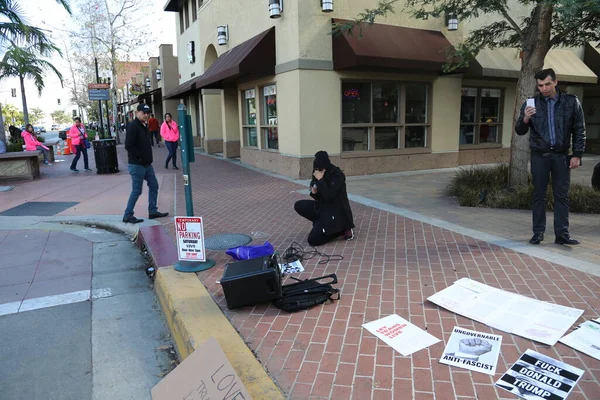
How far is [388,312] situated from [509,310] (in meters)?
0.98

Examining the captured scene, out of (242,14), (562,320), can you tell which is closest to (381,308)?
(562,320)

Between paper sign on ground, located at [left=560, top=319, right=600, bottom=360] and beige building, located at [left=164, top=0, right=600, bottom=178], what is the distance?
323 inches

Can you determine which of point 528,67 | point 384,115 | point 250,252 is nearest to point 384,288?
point 250,252

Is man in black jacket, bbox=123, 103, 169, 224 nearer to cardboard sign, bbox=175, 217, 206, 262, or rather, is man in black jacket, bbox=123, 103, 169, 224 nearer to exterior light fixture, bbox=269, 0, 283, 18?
cardboard sign, bbox=175, 217, 206, 262

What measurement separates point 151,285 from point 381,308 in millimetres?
2731

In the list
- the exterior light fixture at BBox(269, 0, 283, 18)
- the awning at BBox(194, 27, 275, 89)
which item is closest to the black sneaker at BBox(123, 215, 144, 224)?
the awning at BBox(194, 27, 275, 89)

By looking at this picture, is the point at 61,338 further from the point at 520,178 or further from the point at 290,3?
the point at 290,3

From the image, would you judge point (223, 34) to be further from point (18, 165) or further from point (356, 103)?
point (18, 165)

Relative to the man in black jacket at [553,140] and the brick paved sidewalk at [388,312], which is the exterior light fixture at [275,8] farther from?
the man in black jacket at [553,140]

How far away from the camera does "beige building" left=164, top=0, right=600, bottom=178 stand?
35.8 ft

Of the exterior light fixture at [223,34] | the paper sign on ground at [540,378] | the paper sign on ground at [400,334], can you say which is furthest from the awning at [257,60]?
the paper sign on ground at [540,378]

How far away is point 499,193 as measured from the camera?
7.89 meters

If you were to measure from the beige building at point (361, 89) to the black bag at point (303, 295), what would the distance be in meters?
7.51

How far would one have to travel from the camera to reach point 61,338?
3.73 m
